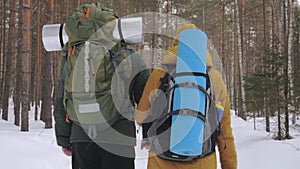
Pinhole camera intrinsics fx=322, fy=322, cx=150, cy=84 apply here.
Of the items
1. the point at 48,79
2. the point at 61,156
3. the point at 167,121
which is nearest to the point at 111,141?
the point at 167,121

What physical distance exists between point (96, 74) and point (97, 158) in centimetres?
67

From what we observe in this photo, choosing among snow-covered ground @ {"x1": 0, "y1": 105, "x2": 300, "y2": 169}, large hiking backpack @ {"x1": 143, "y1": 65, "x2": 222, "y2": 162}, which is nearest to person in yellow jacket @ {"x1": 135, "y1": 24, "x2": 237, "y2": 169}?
large hiking backpack @ {"x1": 143, "y1": 65, "x2": 222, "y2": 162}

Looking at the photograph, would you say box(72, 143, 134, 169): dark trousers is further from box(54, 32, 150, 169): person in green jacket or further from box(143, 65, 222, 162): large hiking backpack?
box(143, 65, 222, 162): large hiking backpack

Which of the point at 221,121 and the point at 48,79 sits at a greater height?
the point at 48,79

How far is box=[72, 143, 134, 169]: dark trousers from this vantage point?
8.04ft

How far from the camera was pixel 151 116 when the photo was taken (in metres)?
2.32

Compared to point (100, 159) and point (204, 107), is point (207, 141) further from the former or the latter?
point (100, 159)

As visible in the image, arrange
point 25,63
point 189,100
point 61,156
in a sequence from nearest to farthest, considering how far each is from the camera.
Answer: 1. point 189,100
2. point 61,156
3. point 25,63

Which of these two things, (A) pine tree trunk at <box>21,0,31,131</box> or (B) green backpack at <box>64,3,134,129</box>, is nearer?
(B) green backpack at <box>64,3,134,129</box>

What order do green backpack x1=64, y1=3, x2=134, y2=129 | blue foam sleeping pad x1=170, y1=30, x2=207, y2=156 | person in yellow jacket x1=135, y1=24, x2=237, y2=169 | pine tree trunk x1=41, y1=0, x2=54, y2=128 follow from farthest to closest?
1. pine tree trunk x1=41, y1=0, x2=54, y2=128
2. green backpack x1=64, y1=3, x2=134, y2=129
3. person in yellow jacket x1=135, y1=24, x2=237, y2=169
4. blue foam sleeping pad x1=170, y1=30, x2=207, y2=156

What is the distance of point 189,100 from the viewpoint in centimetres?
209

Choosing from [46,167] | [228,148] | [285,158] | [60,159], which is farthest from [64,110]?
[285,158]

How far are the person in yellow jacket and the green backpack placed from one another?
0.22 meters

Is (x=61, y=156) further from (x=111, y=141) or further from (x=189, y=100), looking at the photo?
(x=189, y=100)
